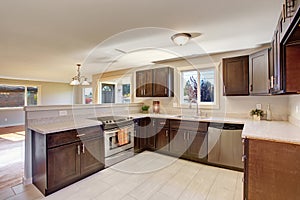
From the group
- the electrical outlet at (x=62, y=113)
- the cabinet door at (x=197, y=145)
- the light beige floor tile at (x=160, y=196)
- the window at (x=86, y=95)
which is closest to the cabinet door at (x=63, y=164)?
the electrical outlet at (x=62, y=113)

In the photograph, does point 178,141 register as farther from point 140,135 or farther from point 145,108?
point 145,108

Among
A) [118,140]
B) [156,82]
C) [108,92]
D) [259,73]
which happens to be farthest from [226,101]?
[108,92]

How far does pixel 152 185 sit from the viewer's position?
2428 millimetres

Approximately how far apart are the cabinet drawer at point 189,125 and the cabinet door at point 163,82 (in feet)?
2.82

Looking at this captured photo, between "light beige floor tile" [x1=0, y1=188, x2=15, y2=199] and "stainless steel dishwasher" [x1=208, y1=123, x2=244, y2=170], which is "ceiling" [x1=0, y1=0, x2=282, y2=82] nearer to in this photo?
"stainless steel dishwasher" [x1=208, y1=123, x2=244, y2=170]

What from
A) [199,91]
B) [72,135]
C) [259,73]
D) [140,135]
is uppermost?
[259,73]

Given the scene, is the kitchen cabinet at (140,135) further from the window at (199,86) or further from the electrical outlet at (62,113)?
the electrical outlet at (62,113)

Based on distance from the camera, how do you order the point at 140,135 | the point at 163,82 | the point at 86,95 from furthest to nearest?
1. the point at 86,95
2. the point at 163,82
3. the point at 140,135

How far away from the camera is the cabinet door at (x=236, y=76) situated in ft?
9.77

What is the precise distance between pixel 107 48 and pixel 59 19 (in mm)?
1259

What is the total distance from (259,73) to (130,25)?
85.8 inches

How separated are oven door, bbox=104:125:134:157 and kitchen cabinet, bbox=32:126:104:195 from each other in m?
0.22

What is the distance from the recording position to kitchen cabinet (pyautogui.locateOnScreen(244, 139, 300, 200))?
1.57 metres

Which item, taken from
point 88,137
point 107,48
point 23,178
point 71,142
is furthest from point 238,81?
point 23,178
